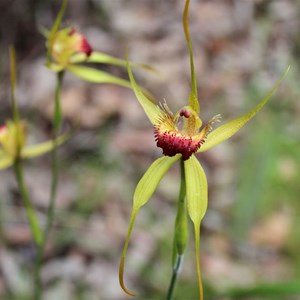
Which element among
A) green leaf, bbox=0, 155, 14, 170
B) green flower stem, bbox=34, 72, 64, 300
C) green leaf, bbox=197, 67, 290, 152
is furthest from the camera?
green leaf, bbox=0, 155, 14, 170

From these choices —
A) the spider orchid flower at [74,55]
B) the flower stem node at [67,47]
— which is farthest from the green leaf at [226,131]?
the flower stem node at [67,47]

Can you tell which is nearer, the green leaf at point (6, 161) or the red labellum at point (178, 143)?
the red labellum at point (178, 143)

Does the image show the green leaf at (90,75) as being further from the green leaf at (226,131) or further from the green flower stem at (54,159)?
the green leaf at (226,131)

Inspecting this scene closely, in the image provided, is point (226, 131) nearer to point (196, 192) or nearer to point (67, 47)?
point (196, 192)

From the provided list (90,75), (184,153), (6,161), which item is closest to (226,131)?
(184,153)

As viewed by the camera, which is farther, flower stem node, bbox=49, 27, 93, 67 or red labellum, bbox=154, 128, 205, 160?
flower stem node, bbox=49, 27, 93, 67

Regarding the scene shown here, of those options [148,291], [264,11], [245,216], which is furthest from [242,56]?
[148,291]

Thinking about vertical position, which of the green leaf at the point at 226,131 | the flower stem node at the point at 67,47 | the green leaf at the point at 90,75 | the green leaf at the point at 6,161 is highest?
the flower stem node at the point at 67,47

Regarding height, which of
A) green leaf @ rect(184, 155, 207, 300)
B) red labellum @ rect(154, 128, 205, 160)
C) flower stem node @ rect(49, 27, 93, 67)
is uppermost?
flower stem node @ rect(49, 27, 93, 67)

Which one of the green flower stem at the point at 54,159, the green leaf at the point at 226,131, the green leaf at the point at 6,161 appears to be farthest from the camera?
the green leaf at the point at 6,161

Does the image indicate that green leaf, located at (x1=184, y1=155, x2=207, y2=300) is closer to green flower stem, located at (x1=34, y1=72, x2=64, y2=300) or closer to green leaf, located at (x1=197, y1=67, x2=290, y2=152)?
green leaf, located at (x1=197, y1=67, x2=290, y2=152)

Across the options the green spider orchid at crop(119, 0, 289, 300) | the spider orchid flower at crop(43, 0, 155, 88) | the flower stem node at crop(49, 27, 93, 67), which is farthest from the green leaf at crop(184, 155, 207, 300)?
the flower stem node at crop(49, 27, 93, 67)

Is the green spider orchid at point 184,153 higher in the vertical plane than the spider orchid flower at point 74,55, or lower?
lower
